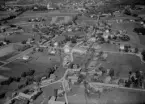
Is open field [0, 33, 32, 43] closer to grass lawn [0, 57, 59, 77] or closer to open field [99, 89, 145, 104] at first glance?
grass lawn [0, 57, 59, 77]

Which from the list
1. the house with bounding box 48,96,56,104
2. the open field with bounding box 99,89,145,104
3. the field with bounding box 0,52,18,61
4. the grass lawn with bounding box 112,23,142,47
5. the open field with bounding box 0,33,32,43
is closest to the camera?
the house with bounding box 48,96,56,104

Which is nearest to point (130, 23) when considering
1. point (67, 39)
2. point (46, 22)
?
point (67, 39)

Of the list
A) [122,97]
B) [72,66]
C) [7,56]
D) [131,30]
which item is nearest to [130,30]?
[131,30]

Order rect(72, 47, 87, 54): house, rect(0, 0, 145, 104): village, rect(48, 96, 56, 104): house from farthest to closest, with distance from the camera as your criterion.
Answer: rect(72, 47, 87, 54): house < rect(0, 0, 145, 104): village < rect(48, 96, 56, 104): house

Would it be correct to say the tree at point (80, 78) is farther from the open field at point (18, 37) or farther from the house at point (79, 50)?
the open field at point (18, 37)

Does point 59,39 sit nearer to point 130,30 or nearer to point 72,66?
point 72,66

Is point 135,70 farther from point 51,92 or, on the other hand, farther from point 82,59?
point 51,92

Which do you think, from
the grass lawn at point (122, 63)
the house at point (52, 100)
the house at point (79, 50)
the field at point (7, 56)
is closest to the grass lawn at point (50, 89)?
the house at point (52, 100)

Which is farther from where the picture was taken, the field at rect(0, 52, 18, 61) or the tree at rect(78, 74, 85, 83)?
the field at rect(0, 52, 18, 61)

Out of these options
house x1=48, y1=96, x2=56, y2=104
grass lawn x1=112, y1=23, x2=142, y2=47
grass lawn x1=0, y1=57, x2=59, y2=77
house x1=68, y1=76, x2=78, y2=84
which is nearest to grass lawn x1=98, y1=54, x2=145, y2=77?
house x1=68, y1=76, x2=78, y2=84
